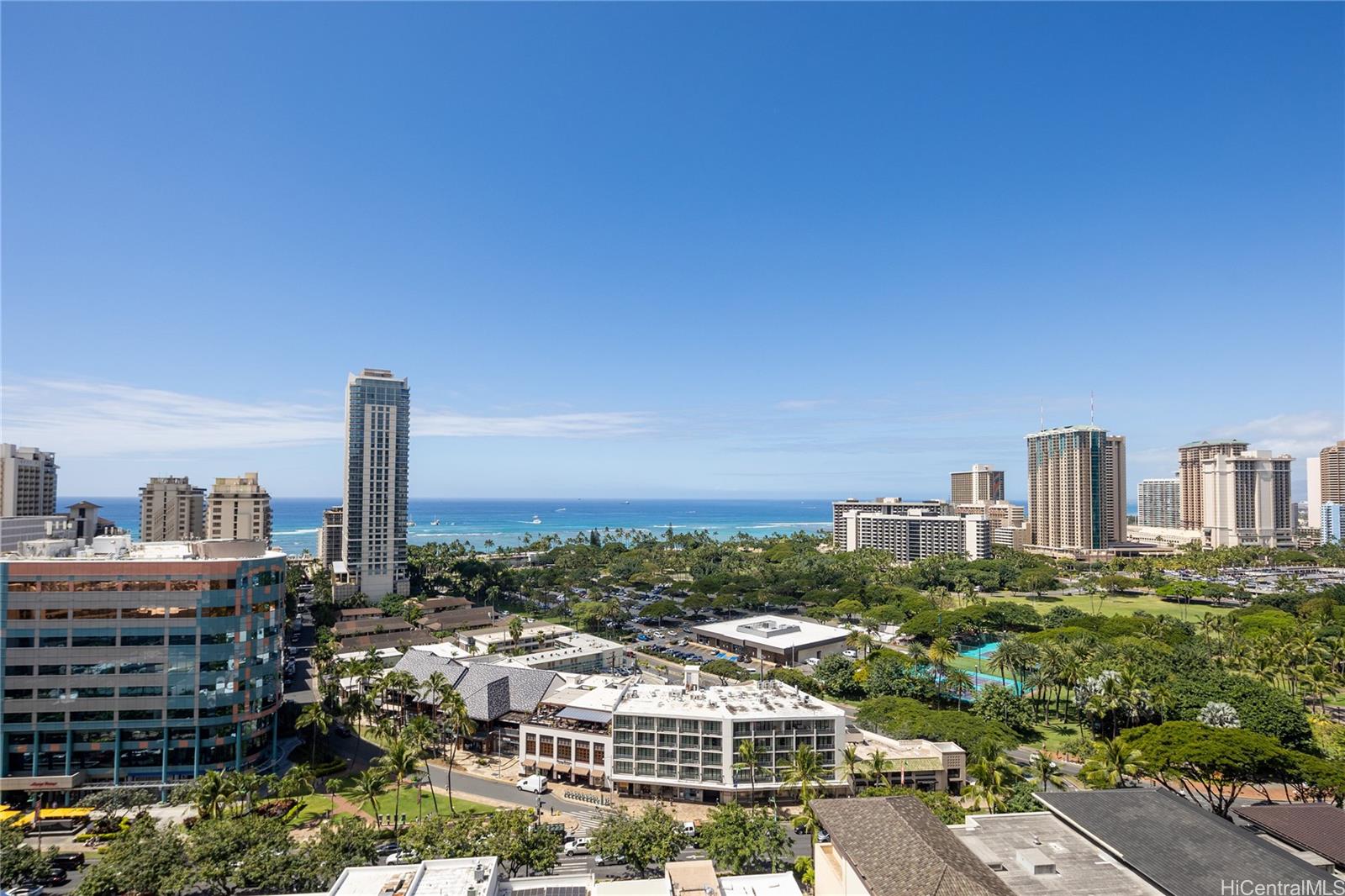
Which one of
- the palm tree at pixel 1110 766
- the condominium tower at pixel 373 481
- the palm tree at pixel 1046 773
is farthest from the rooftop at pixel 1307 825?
the condominium tower at pixel 373 481

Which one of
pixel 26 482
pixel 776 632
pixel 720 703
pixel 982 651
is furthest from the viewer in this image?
pixel 26 482

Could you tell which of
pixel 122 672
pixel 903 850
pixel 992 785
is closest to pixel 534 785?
→ pixel 122 672

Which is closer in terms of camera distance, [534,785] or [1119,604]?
[534,785]

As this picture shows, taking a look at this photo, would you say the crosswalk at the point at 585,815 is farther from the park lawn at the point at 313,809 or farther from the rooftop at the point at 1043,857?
the rooftop at the point at 1043,857

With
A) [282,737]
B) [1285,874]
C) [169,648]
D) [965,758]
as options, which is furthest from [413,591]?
[1285,874]

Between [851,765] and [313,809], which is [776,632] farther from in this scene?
A: [313,809]

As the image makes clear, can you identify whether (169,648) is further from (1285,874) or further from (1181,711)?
(1181,711)
